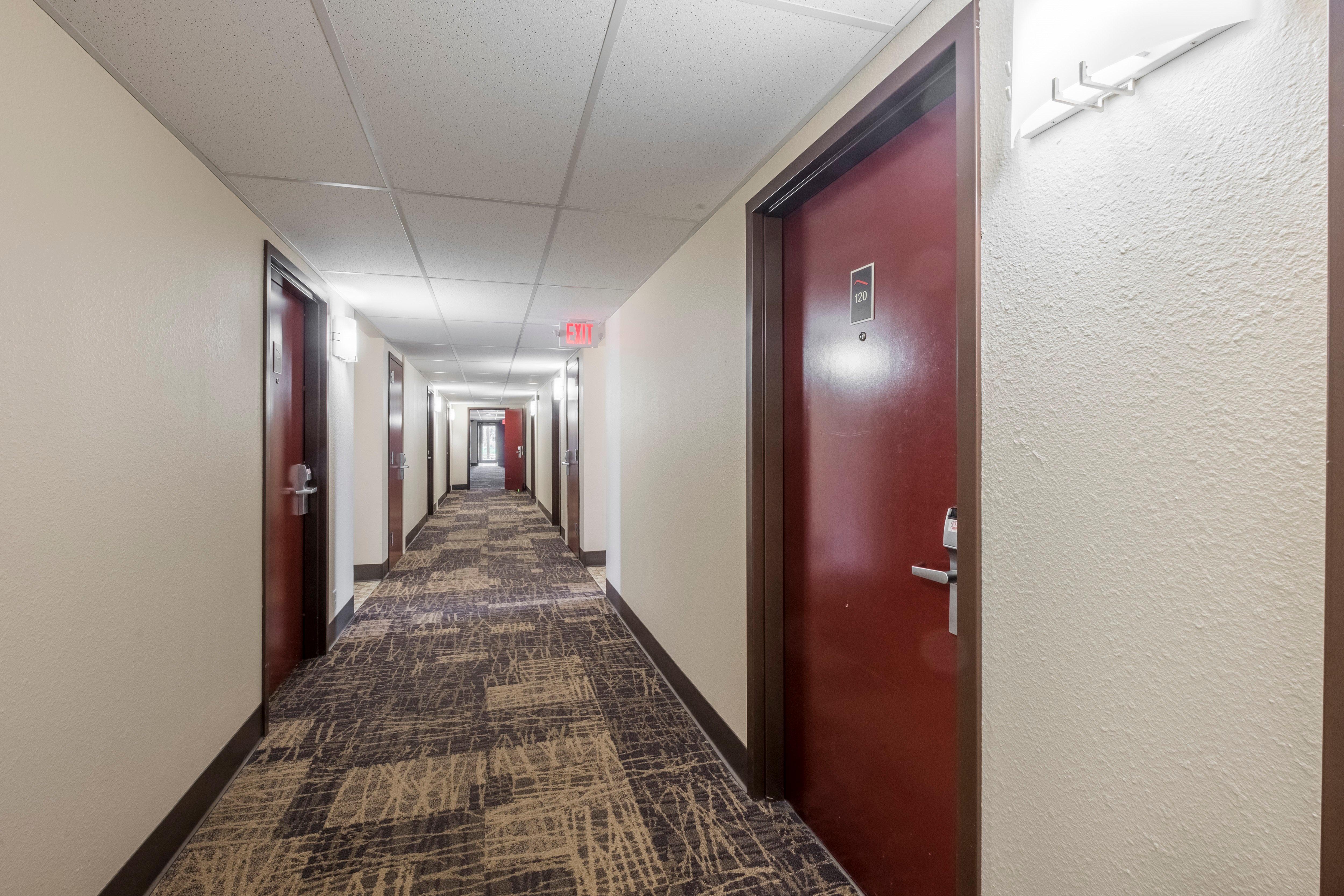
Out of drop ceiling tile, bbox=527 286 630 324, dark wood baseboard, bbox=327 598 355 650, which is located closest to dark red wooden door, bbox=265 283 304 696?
dark wood baseboard, bbox=327 598 355 650

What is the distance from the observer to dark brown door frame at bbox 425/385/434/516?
7949mm

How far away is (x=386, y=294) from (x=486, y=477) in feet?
43.4

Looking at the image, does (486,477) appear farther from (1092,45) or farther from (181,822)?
(1092,45)

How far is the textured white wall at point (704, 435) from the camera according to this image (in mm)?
1896

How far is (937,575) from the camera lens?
46.0 inches

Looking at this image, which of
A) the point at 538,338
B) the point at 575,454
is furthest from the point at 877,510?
the point at 575,454

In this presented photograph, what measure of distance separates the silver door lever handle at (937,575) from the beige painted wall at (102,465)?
168cm

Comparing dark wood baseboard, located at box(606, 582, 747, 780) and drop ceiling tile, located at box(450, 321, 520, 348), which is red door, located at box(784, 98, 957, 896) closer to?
dark wood baseboard, located at box(606, 582, 747, 780)

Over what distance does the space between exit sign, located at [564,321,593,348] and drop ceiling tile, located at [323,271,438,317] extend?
2.87 feet

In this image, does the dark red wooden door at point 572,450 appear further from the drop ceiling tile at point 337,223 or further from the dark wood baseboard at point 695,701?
the drop ceiling tile at point 337,223

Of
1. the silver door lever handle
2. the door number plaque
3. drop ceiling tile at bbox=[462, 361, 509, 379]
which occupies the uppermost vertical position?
drop ceiling tile at bbox=[462, 361, 509, 379]

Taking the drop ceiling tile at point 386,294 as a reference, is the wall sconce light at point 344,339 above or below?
below

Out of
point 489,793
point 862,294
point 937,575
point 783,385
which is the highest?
point 862,294

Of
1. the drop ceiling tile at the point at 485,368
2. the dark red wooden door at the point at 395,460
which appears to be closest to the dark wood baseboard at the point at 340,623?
the dark red wooden door at the point at 395,460
